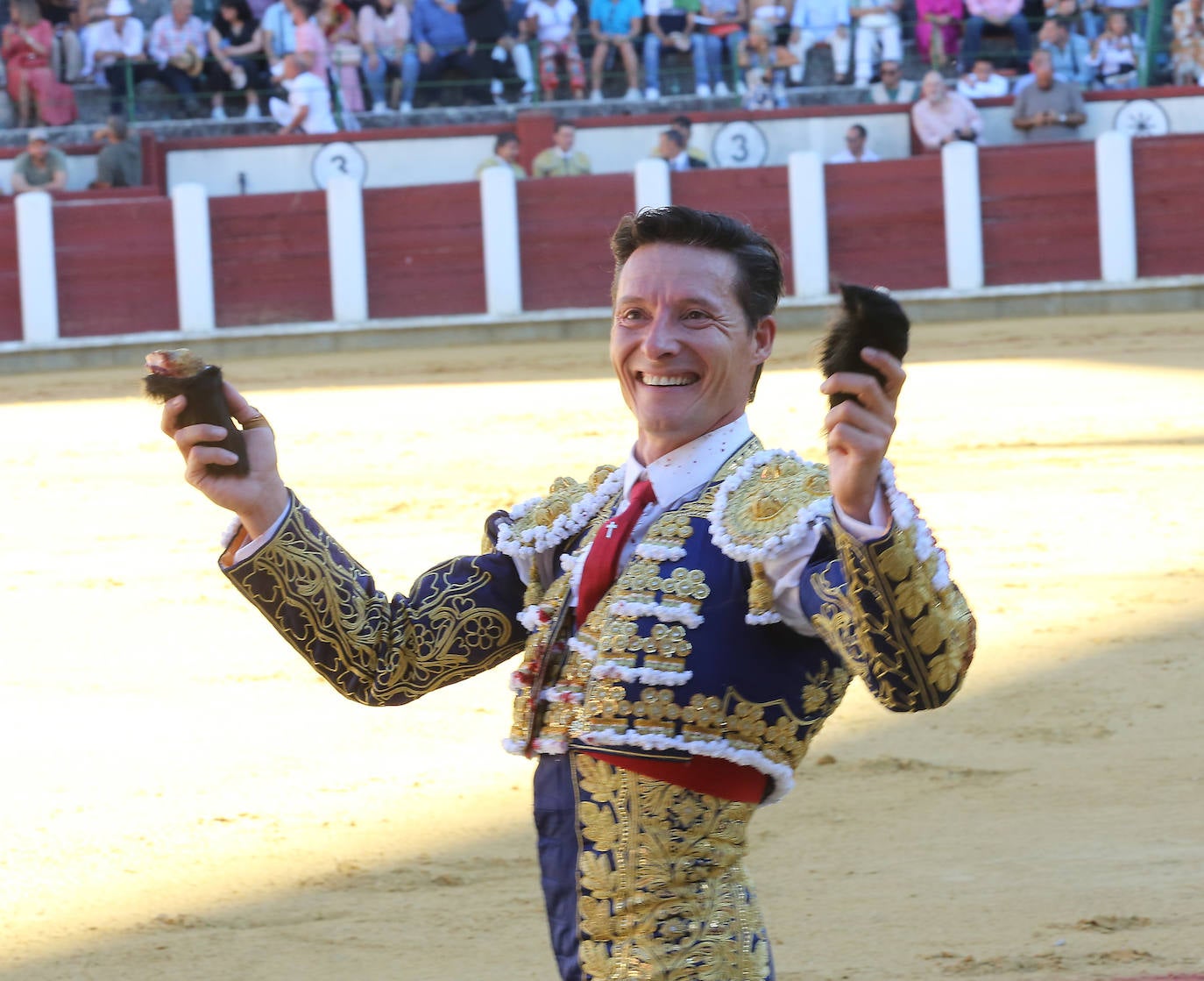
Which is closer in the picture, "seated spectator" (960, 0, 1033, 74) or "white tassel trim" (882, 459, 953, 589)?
"white tassel trim" (882, 459, 953, 589)

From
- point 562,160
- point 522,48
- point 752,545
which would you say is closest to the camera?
point 752,545

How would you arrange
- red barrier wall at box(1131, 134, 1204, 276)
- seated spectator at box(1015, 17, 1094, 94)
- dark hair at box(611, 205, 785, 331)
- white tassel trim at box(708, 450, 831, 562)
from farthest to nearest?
seated spectator at box(1015, 17, 1094, 94) → red barrier wall at box(1131, 134, 1204, 276) → dark hair at box(611, 205, 785, 331) → white tassel trim at box(708, 450, 831, 562)

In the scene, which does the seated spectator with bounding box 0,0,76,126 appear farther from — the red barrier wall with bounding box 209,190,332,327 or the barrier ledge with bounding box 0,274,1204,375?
the barrier ledge with bounding box 0,274,1204,375

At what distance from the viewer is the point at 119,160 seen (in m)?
12.4

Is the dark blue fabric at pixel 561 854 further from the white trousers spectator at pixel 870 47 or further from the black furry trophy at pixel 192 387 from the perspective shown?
the white trousers spectator at pixel 870 47

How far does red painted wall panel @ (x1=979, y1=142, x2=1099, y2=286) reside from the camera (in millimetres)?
12172

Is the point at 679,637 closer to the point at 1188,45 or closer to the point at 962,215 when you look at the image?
the point at 962,215

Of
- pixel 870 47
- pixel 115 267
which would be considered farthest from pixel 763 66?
pixel 115 267

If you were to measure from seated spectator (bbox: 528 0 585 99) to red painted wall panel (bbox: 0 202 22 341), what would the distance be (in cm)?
372

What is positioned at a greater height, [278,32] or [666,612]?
[278,32]

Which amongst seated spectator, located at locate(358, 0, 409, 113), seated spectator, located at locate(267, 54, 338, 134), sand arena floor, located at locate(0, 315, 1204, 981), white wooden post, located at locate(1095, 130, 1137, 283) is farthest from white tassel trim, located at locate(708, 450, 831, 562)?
seated spectator, located at locate(358, 0, 409, 113)

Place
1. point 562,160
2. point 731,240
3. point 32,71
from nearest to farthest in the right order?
1. point 731,240
2. point 562,160
3. point 32,71

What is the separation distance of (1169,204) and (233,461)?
37.4 feet

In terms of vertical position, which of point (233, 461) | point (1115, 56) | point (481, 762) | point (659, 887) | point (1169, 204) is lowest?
point (481, 762)
